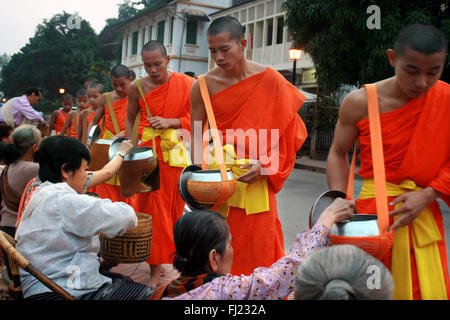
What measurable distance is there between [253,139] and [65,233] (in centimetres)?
139

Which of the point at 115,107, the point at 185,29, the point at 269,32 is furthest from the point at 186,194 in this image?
the point at 185,29

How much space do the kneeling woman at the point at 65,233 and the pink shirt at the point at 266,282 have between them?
70cm

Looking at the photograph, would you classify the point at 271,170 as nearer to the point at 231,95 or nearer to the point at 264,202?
the point at 264,202

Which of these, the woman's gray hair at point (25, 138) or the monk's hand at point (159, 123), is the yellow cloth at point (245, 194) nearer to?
the monk's hand at point (159, 123)

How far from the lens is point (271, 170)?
3225mm

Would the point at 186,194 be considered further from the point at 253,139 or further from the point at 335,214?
the point at 335,214

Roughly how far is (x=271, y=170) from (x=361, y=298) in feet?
6.28

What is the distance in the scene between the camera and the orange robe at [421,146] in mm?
2186

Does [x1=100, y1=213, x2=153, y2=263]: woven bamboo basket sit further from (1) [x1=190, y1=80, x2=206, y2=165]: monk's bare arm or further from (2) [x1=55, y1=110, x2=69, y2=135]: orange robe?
(2) [x1=55, y1=110, x2=69, y2=135]: orange robe

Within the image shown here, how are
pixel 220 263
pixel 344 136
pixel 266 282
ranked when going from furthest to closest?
1. pixel 344 136
2. pixel 220 263
3. pixel 266 282

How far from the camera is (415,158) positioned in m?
2.21

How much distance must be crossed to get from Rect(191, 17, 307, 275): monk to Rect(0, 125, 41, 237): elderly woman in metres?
1.48

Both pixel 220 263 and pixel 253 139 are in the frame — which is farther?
pixel 253 139
